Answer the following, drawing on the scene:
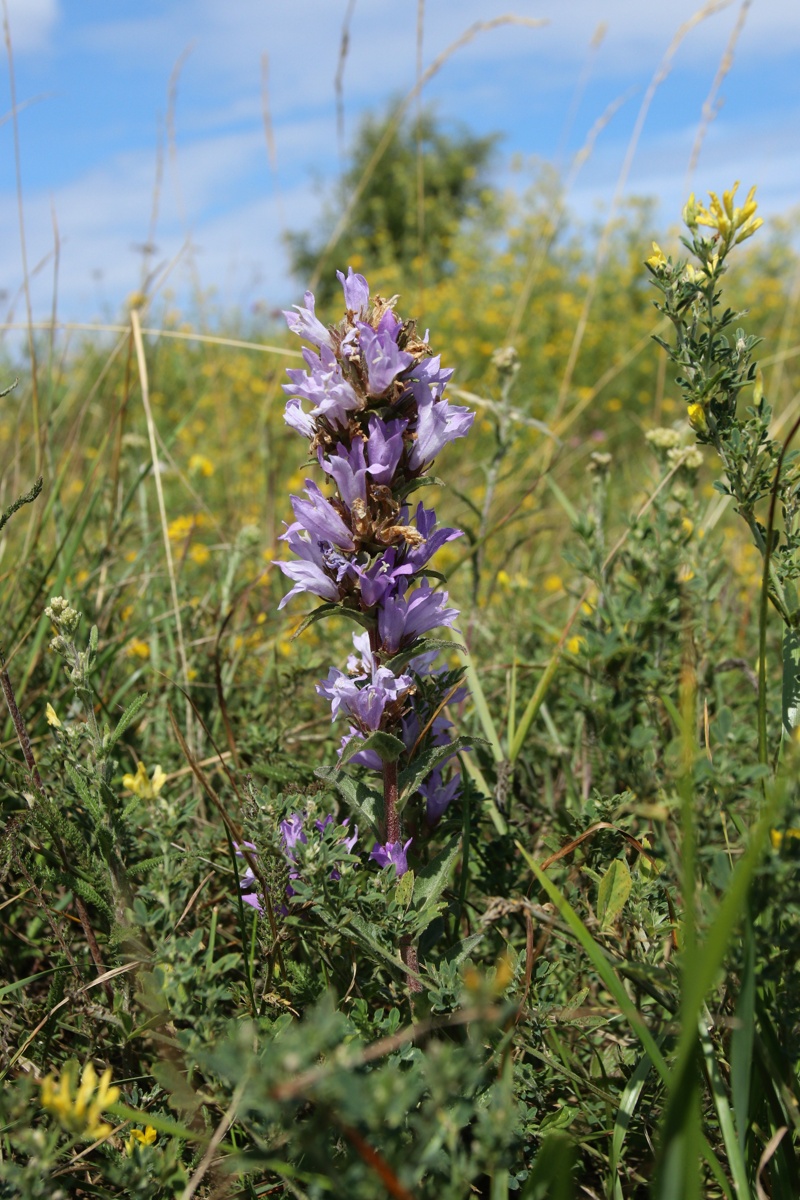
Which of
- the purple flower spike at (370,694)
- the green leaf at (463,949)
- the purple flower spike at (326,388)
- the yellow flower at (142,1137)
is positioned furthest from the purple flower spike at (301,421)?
the yellow flower at (142,1137)

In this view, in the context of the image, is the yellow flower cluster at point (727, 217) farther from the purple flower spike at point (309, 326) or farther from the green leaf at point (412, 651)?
the green leaf at point (412, 651)

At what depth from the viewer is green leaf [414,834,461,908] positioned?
4.32 ft

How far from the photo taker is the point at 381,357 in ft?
4.17

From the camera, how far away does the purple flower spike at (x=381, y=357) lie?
4.16 feet

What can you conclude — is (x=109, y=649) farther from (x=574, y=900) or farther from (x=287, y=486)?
(x=287, y=486)

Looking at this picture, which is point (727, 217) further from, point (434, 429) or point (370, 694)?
point (370, 694)

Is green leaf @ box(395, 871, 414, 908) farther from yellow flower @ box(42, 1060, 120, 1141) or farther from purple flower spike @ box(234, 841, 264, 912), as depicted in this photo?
yellow flower @ box(42, 1060, 120, 1141)

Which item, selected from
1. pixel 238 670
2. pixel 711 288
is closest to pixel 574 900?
pixel 711 288

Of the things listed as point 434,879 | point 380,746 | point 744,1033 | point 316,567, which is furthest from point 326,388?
point 744,1033

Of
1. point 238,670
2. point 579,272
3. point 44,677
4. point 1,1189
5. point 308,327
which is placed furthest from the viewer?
point 579,272

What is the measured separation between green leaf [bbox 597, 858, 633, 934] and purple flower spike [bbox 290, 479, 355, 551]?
0.62m

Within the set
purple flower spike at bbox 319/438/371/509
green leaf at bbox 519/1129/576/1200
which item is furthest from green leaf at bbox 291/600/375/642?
green leaf at bbox 519/1129/576/1200

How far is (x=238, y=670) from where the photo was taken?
2.59 m

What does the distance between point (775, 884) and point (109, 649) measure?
5.86 ft
